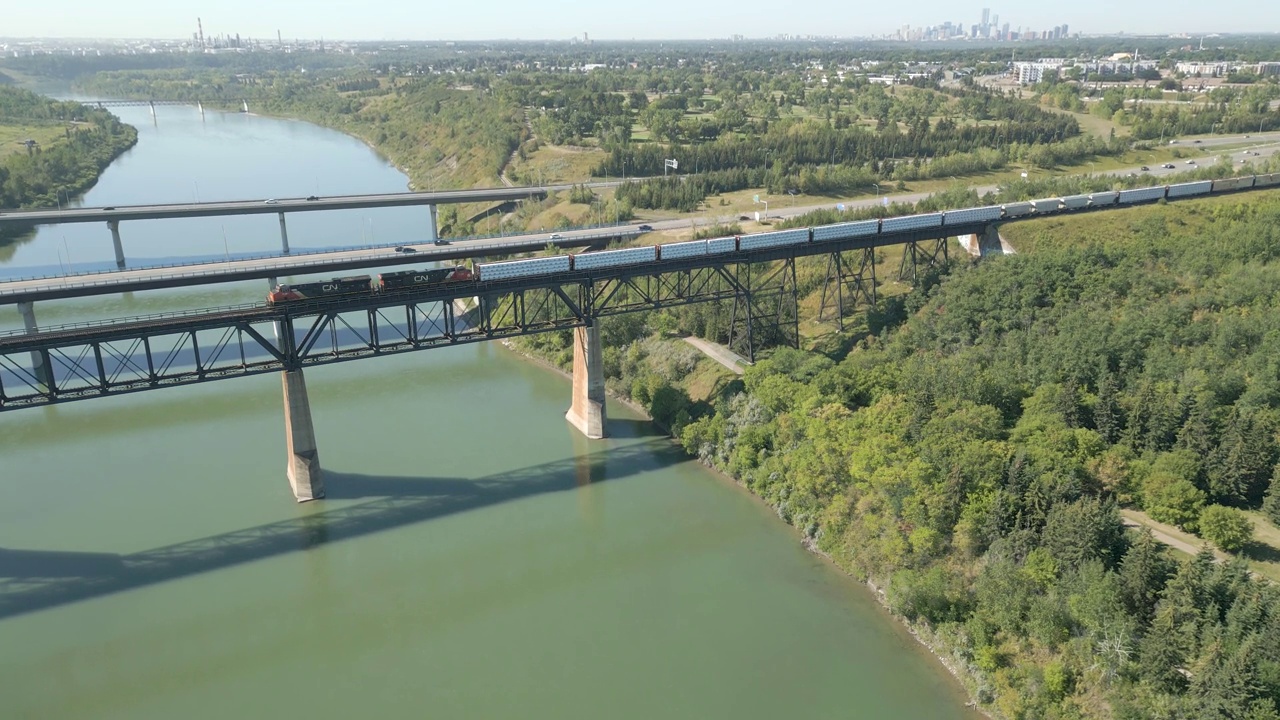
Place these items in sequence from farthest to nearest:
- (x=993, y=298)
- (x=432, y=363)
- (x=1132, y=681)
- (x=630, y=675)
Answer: (x=432, y=363), (x=993, y=298), (x=630, y=675), (x=1132, y=681)

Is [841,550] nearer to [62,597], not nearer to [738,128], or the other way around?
[62,597]

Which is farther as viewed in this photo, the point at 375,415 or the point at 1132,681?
the point at 375,415

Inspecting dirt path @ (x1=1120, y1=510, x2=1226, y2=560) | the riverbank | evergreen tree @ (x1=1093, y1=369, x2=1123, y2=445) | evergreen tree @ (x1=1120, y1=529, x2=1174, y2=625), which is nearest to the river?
evergreen tree @ (x1=1120, y1=529, x2=1174, y2=625)

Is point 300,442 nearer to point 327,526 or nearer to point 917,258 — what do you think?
point 327,526

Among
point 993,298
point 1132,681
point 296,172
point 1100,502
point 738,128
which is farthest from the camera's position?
point 296,172

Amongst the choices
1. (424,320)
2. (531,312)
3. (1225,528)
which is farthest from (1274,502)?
(531,312)

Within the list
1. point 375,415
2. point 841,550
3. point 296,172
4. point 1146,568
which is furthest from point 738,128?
point 1146,568

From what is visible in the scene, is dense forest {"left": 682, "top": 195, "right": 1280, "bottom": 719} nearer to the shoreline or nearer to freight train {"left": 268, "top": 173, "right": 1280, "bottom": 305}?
the shoreline
